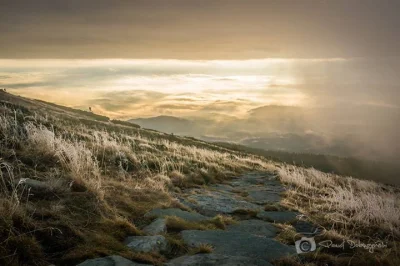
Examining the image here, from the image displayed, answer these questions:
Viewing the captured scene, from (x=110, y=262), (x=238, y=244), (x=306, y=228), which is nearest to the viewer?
(x=110, y=262)

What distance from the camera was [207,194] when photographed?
10.8 metres

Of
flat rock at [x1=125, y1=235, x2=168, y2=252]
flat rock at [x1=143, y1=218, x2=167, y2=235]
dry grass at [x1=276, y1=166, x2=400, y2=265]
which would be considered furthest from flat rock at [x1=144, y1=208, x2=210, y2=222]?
dry grass at [x1=276, y1=166, x2=400, y2=265]

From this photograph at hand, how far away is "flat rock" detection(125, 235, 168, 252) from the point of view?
5.27 meters

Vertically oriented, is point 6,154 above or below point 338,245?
above

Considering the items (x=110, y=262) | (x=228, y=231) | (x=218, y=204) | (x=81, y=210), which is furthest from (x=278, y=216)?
(x=110, y=262)

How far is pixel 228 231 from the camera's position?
6.70 metres

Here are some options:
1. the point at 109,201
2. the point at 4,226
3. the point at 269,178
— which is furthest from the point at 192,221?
the point at 269,178

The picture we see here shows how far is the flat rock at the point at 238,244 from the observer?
556 cm

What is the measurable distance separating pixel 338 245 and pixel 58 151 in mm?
6087

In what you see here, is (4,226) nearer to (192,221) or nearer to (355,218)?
(192,221)

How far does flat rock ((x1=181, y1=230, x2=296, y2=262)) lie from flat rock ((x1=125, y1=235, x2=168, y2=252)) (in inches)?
19.4

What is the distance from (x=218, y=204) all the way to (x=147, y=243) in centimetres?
436

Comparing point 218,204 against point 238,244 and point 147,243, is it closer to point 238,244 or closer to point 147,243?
point 238,244

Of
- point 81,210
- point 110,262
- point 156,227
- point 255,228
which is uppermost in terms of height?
point 81,210
